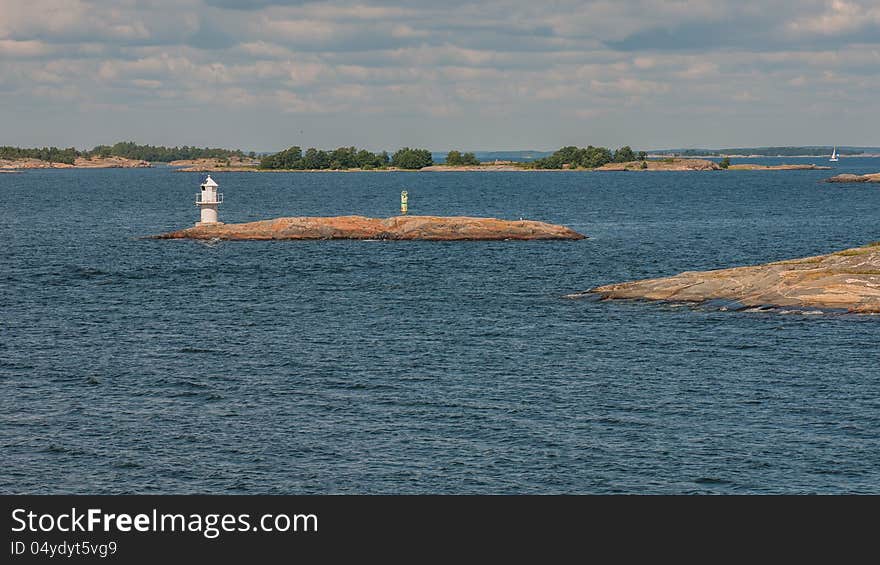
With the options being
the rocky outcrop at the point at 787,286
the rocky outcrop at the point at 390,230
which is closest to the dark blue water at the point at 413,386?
the rocky outcrop at the point at 787,286

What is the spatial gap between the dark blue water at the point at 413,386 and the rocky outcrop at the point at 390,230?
78.3 feet

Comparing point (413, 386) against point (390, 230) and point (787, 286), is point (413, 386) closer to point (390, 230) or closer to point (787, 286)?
point (787, 286)

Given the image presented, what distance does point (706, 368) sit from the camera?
56.7 m

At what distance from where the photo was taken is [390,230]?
125m

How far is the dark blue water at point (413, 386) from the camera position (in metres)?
40.7

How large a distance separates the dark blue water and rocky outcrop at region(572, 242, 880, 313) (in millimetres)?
2906

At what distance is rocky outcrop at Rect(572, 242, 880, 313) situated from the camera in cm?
7131

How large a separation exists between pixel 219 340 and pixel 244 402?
15821mm

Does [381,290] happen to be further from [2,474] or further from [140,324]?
[2,474]

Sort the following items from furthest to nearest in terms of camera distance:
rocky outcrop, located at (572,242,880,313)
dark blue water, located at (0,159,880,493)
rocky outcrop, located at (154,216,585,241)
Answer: rocky outcrop, located at (154,216,585,241) → rocky outcrop, located at (572,242,880,313) → dark blue water, located at (0,159,880,493)

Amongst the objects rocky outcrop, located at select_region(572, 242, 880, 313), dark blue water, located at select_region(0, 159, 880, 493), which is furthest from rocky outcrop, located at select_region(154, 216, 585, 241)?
rocky outcrop, located at select_region(572, 242, 880, 313)

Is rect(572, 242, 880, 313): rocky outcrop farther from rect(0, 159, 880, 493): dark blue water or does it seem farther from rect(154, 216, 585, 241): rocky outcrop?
rect(154, 216, 585, 241): rocky outcrop

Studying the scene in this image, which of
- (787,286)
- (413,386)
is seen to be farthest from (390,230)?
(413,386)

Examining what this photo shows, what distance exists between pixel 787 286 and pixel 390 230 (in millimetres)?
58250
